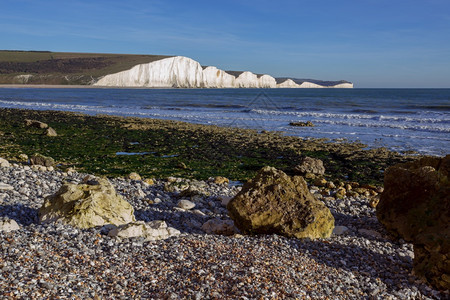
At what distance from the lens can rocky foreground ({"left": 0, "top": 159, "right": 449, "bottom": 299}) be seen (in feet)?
15.5

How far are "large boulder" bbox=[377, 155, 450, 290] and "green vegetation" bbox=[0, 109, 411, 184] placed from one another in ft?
17.0

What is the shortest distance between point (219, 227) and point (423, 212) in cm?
396

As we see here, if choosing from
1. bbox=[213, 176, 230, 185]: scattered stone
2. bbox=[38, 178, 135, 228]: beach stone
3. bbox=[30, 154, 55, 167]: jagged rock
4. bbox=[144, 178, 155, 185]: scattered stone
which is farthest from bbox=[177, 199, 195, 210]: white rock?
bbox=[30, 154, 55, 167]: jagged rock

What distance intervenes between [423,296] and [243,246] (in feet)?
9.17

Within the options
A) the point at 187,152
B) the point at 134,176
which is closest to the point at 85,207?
the point at 134,176

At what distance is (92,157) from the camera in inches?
596

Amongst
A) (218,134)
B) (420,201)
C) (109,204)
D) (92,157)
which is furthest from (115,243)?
(218,134)

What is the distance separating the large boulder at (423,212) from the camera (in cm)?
568

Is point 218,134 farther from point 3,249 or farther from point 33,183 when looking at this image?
point 3,249

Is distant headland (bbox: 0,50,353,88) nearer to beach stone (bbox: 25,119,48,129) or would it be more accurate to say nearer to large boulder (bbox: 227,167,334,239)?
beach stone (bbox: 25,119,48,129)

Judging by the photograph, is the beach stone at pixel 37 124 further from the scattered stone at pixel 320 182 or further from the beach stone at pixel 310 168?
the scattered stone at pixel 320 182

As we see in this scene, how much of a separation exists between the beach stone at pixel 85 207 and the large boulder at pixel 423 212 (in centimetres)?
538

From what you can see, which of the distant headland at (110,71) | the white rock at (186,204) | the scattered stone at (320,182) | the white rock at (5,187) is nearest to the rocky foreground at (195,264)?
the white rock at (5,187)

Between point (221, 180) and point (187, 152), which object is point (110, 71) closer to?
point (187, 152)
